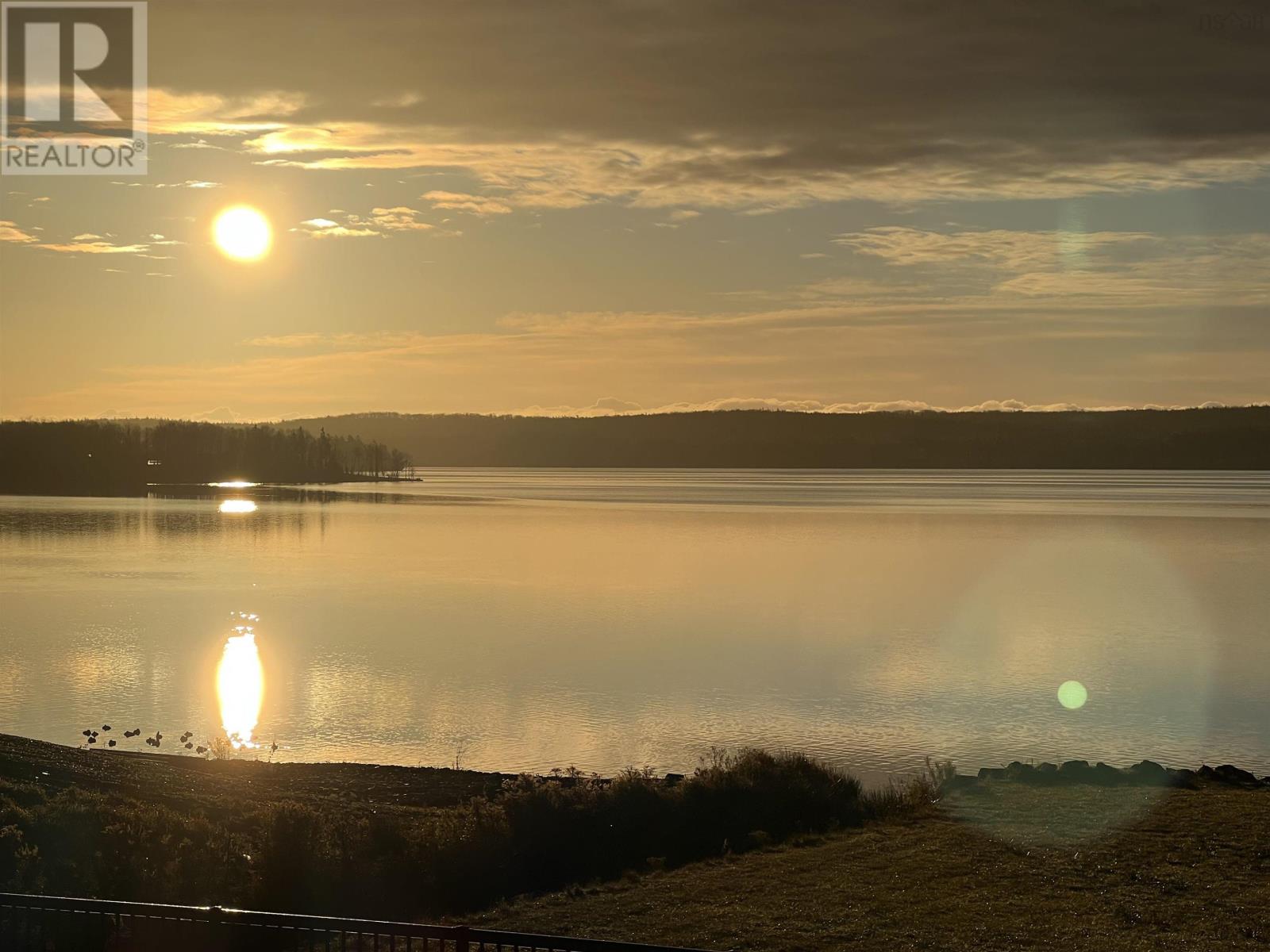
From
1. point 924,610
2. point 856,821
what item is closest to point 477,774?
point 856,821

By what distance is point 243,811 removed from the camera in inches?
800

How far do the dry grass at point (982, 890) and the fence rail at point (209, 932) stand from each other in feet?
8.80

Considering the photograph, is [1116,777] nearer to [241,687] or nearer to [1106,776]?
[1106,776]

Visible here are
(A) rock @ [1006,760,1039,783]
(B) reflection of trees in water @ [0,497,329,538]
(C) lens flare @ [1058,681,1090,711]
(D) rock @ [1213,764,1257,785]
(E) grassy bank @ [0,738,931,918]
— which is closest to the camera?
(E) grassy bank @ [0,738,931,918]

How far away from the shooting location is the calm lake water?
32.7 m

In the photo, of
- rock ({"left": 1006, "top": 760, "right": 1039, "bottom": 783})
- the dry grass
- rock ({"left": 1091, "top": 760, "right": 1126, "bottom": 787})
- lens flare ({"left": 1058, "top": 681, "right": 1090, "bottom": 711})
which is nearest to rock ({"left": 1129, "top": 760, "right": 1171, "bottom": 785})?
rock ({"left": 1091, "top": 760, "right": 1126, "bottom": 787})

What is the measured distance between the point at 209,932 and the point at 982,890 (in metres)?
8.99

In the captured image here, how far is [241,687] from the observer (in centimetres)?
4109

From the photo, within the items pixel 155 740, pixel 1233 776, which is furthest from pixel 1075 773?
pixel 155 740

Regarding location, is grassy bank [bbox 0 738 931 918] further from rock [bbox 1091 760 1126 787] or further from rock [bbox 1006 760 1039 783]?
rock [bbox 1091 760 1126 787]

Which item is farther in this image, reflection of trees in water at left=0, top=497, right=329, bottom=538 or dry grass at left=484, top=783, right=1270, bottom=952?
reflection of trees in water at left=0, top=497, right=329, bottom=538

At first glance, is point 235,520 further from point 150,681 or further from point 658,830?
point 658,830

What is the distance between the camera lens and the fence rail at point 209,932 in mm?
9164

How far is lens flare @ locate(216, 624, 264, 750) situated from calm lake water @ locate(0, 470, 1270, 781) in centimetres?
22
